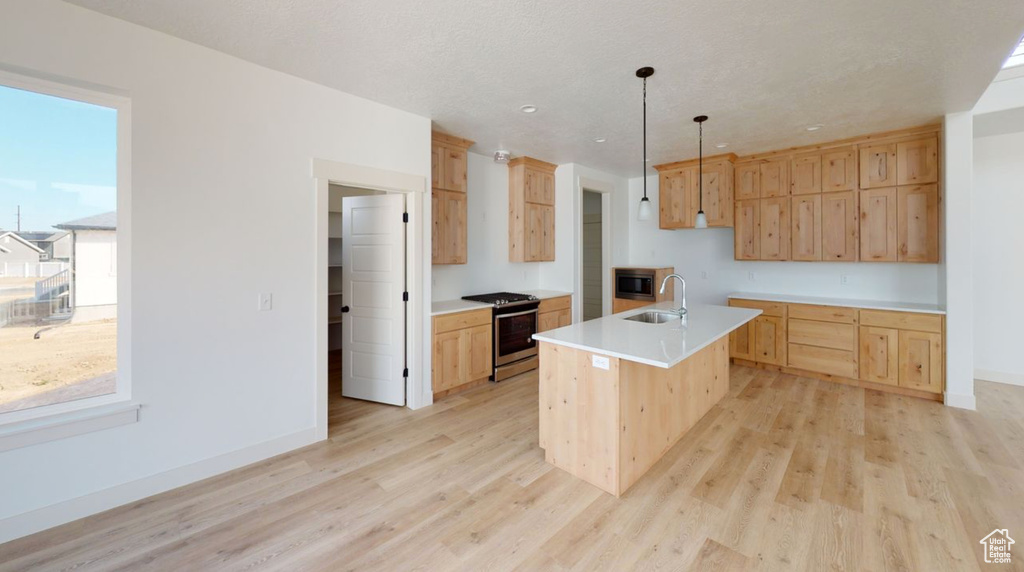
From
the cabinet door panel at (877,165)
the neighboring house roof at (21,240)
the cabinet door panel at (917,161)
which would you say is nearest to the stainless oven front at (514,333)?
the neighboring house roof at (21,240)

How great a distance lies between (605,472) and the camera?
2422mm

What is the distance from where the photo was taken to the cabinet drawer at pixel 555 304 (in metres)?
4.99

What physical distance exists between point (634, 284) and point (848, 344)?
2.44 m

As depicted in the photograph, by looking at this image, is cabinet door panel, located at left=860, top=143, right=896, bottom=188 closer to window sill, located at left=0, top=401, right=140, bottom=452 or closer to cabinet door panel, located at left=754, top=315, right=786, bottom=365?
cabinet door panel, located at left=754, top=315, right=786, bottom=365

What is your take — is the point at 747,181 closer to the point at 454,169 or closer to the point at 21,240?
the point at 454,169

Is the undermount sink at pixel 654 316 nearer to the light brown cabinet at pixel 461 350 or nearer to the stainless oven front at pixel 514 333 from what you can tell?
the stainless oven front at pixel 514 333

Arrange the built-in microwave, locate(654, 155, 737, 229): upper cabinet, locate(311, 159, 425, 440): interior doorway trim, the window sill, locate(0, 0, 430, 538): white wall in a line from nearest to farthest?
the window sill, locate(0, 0, 430, 538): white wall, locate(311, 159, 425, 440): interior doorway trim, locate(654, 155, 737, 229): upper cabinet, the built-in microwave

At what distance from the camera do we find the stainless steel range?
4461 millimetres

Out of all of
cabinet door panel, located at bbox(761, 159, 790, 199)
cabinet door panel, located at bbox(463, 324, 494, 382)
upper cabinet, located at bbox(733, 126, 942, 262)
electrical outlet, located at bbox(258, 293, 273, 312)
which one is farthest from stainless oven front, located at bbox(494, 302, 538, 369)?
cabinet door panel, located at bbox(761, 159, 790, 199)

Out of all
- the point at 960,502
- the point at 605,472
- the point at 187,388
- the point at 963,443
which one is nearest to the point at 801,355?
the point at 963,443

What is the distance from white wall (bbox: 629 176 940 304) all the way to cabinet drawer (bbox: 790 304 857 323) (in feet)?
2.20

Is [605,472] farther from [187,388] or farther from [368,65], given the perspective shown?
[368,65]

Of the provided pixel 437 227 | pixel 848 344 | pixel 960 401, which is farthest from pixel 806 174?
pixel 437 227

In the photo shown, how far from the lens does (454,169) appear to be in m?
4.36
